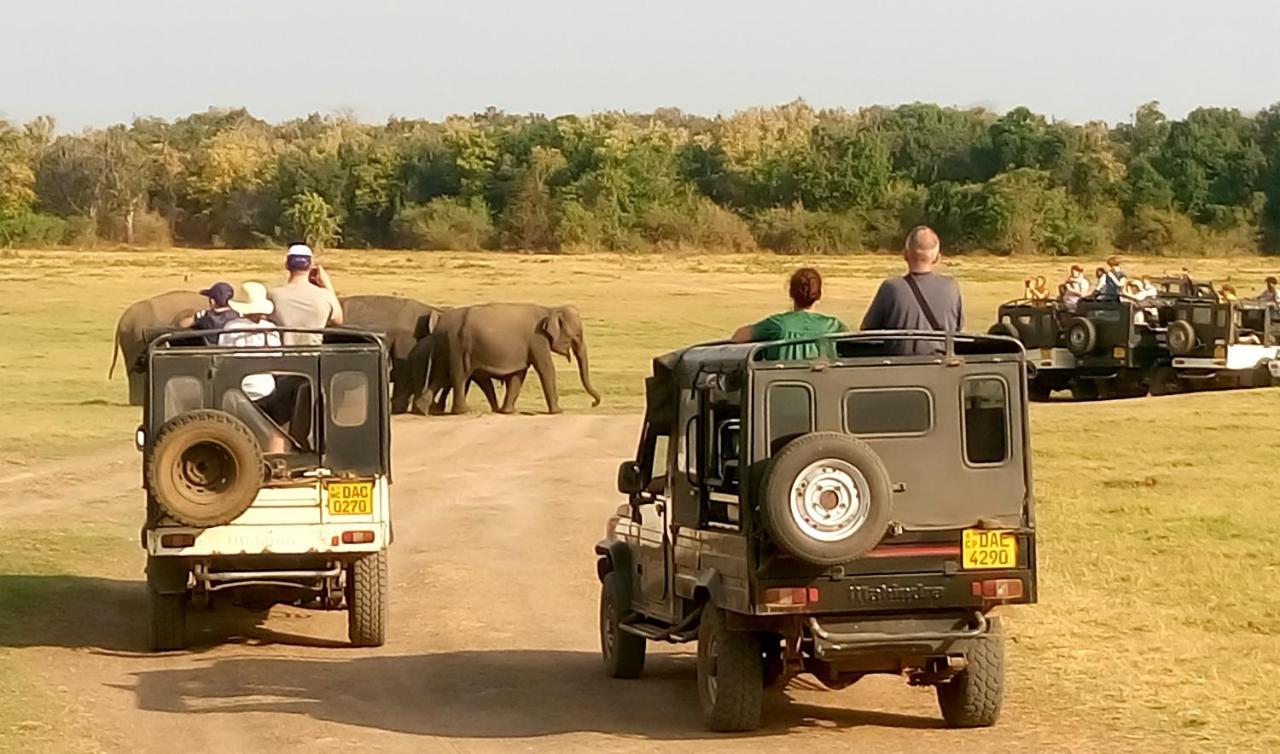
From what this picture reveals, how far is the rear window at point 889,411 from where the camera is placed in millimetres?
10078

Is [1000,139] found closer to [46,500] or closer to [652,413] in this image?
[46,500]

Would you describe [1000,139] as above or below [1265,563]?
above

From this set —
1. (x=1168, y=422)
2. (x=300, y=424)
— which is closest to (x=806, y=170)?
(x=1168, y=422)

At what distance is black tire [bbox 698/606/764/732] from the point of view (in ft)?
33.5

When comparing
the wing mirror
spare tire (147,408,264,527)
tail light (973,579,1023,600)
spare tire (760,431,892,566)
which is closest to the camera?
spare tire (760,431,892,566)

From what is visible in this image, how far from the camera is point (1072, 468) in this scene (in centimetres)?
2306

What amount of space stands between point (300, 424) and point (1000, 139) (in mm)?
74620

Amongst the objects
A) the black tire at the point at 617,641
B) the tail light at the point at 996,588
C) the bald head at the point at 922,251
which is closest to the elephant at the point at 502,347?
the black tire at the point at 617,641

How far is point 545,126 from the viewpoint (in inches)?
3711

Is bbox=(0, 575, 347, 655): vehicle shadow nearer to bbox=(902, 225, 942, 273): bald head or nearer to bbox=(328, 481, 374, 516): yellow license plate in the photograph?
bbox=(328, 481, 374, 516): yellow license plate

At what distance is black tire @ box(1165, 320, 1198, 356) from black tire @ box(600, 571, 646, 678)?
21.6 m

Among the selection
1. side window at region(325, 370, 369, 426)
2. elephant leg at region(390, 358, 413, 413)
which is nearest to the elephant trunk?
elephant leg at region(390, 358, 413, 413)

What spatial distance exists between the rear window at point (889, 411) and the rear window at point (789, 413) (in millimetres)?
192

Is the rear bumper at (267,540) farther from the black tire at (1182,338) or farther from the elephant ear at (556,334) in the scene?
the black tire at (1182,338)
